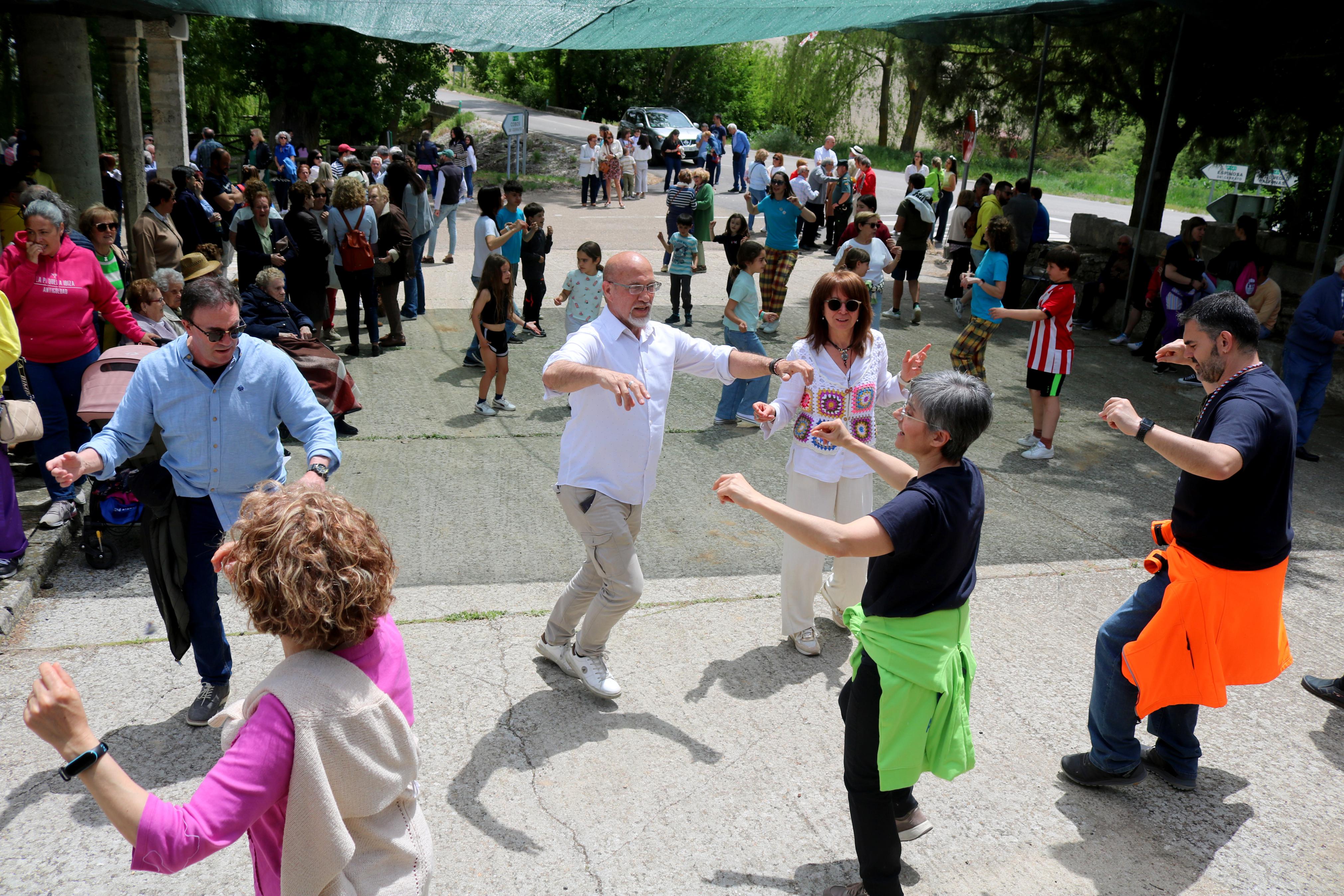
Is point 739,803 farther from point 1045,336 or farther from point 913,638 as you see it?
point 1045,336

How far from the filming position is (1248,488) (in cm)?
357

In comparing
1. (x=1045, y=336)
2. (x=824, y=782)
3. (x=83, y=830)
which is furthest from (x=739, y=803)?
(x=1045, y=336)

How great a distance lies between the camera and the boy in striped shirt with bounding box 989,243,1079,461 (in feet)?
25.1

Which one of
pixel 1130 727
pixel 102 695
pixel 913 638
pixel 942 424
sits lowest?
pixel 102 695

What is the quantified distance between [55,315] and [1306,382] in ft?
30.5

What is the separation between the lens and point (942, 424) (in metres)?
3.04

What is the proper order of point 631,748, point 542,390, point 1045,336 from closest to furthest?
point 631,748 → point 1045,336 → point 542,390

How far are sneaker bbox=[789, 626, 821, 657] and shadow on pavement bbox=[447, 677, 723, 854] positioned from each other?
916mm

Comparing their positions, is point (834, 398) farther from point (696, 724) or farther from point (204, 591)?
point (204, 591)

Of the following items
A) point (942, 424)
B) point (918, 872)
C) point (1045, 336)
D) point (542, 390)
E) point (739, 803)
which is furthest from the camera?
point (542, 390)

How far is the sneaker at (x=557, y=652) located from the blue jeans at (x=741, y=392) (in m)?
4.17

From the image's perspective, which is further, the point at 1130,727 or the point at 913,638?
the point at 1130,727

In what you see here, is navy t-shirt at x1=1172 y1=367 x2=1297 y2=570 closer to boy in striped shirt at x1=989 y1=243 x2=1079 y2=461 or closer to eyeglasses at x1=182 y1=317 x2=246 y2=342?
eyeglasses at x1=182 y1=317 x2=246 y2=342

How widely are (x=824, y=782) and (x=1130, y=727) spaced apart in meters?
1.19
